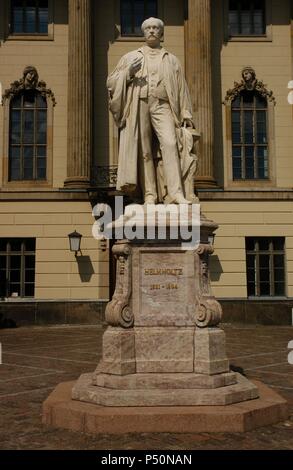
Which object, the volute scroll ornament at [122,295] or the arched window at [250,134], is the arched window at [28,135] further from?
the volute scroll ornament at [122,295]

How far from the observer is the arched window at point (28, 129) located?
2292cm

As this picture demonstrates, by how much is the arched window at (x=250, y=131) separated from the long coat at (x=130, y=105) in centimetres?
1622

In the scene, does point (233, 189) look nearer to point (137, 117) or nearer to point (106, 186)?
point (106, 186)

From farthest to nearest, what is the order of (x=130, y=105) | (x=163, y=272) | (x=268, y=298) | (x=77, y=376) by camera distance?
(x=268, y=298), (x=77, y=376), (x=130, y=105), (x=163, y=272)

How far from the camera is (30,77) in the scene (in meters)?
22.9

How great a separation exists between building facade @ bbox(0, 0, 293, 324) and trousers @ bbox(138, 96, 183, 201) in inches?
566

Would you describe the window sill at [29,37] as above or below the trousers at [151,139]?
above

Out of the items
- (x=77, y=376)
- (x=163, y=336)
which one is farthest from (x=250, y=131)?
(x=163, y=336)

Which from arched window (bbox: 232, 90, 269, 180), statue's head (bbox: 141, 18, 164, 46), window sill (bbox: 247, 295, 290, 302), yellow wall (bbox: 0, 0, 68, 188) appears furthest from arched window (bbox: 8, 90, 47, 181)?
statue's head (bbox: 141, 18, 164, 46)

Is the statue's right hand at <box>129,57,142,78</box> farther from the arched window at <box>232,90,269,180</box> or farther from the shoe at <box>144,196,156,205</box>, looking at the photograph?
the arched window at <box>232,90,269,180</box>

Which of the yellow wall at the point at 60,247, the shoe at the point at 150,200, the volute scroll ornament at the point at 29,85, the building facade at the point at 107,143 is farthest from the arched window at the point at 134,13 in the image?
the shoe at the point at 150,200

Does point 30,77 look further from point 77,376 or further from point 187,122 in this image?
point 187,122

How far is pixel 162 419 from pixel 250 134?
1941 cm
